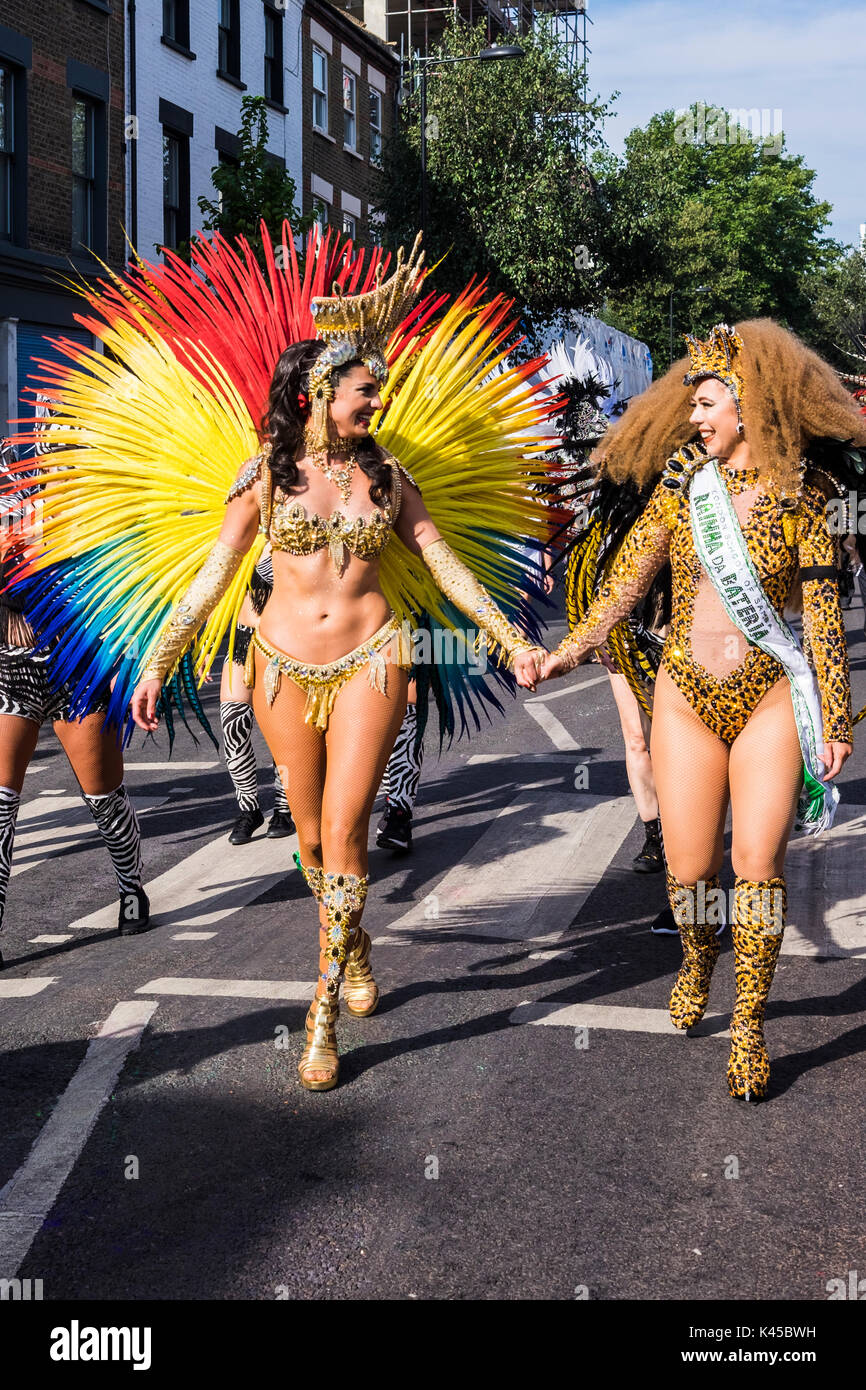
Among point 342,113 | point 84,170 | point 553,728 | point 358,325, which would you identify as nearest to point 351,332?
point 358,325

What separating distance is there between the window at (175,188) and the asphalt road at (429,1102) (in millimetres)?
18045

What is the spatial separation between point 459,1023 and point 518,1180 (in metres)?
1.14

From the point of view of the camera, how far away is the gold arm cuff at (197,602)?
4.35 metres

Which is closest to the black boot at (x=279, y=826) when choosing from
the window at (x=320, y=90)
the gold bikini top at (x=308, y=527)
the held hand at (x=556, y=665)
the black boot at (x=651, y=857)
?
the black boot at (x=651, y=857)

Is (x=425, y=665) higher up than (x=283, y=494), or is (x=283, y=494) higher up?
Answer: (x=283, y=494)

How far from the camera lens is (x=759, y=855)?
4.03 m

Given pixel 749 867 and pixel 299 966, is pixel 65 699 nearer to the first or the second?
pixel 299 966

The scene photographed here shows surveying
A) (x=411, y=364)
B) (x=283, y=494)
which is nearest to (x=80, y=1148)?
(x=283, y=494)

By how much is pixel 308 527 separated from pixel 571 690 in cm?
849

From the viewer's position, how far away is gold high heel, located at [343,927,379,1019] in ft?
15.7

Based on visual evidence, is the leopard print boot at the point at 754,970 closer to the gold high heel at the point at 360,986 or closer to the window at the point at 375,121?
the gold high heel at the point at 360,986

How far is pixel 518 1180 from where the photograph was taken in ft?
11.8

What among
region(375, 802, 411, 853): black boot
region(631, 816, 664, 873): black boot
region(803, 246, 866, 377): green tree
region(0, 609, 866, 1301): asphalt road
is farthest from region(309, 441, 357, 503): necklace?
region(803, 246, 866, 377): green tree

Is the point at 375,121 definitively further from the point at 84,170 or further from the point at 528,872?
the point at 528,872
